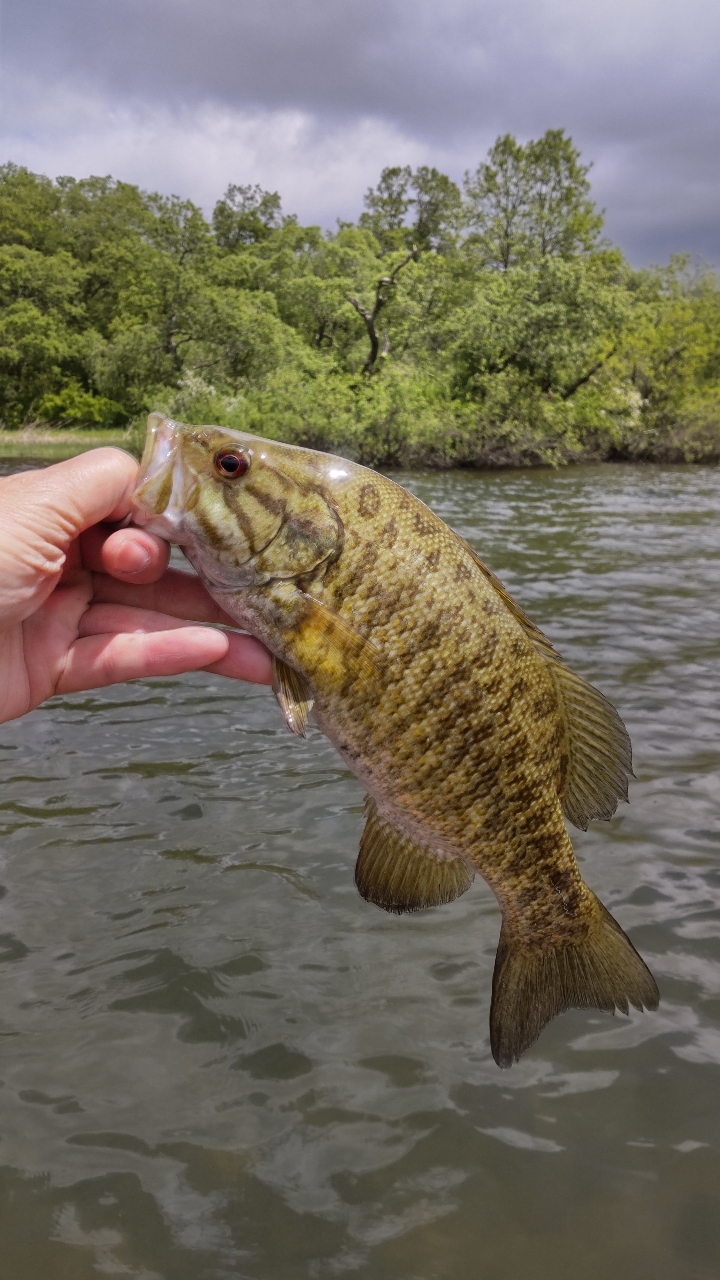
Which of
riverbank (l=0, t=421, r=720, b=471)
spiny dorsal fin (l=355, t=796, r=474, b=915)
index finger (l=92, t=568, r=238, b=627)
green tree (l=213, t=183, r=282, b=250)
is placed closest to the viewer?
spiny dorsal fin (l=355, t=796, r=474, b=915)

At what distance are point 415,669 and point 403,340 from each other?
37.1 meters

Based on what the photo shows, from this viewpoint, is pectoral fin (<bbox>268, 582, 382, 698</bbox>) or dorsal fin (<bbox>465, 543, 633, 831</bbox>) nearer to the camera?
pectoral fin (<bbox>268, 582, 382, 698</bbox>)

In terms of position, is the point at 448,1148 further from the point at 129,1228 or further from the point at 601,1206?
the point at 129,1228

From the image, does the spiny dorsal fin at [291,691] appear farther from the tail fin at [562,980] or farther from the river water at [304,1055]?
the river water at [304,1055]

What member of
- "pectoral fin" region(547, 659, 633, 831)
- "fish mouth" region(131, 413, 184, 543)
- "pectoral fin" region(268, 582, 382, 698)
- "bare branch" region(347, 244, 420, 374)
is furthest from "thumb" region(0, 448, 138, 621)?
"bare branch" region(347, 244, 420, 374)

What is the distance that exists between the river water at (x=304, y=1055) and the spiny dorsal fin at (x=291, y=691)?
5.88ft

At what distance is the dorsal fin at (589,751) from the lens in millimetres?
2834

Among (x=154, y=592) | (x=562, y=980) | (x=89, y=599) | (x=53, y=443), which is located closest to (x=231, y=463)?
→ (x=154, y=592)

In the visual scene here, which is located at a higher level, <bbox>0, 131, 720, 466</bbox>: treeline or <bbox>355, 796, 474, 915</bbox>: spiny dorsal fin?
<bbox>0, 131, 720, 466</bbox>: treeline

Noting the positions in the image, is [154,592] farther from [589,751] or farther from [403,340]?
[403,340]

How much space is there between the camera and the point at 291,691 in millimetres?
2613

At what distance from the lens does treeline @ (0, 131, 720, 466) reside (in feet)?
108

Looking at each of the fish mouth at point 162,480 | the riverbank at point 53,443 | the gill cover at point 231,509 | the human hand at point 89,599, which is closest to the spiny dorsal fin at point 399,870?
the human hand at point 89,599

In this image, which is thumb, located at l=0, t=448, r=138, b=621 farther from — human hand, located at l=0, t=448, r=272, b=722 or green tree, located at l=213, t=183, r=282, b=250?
green tree, located at l=213, t=183, r=282, b=250
